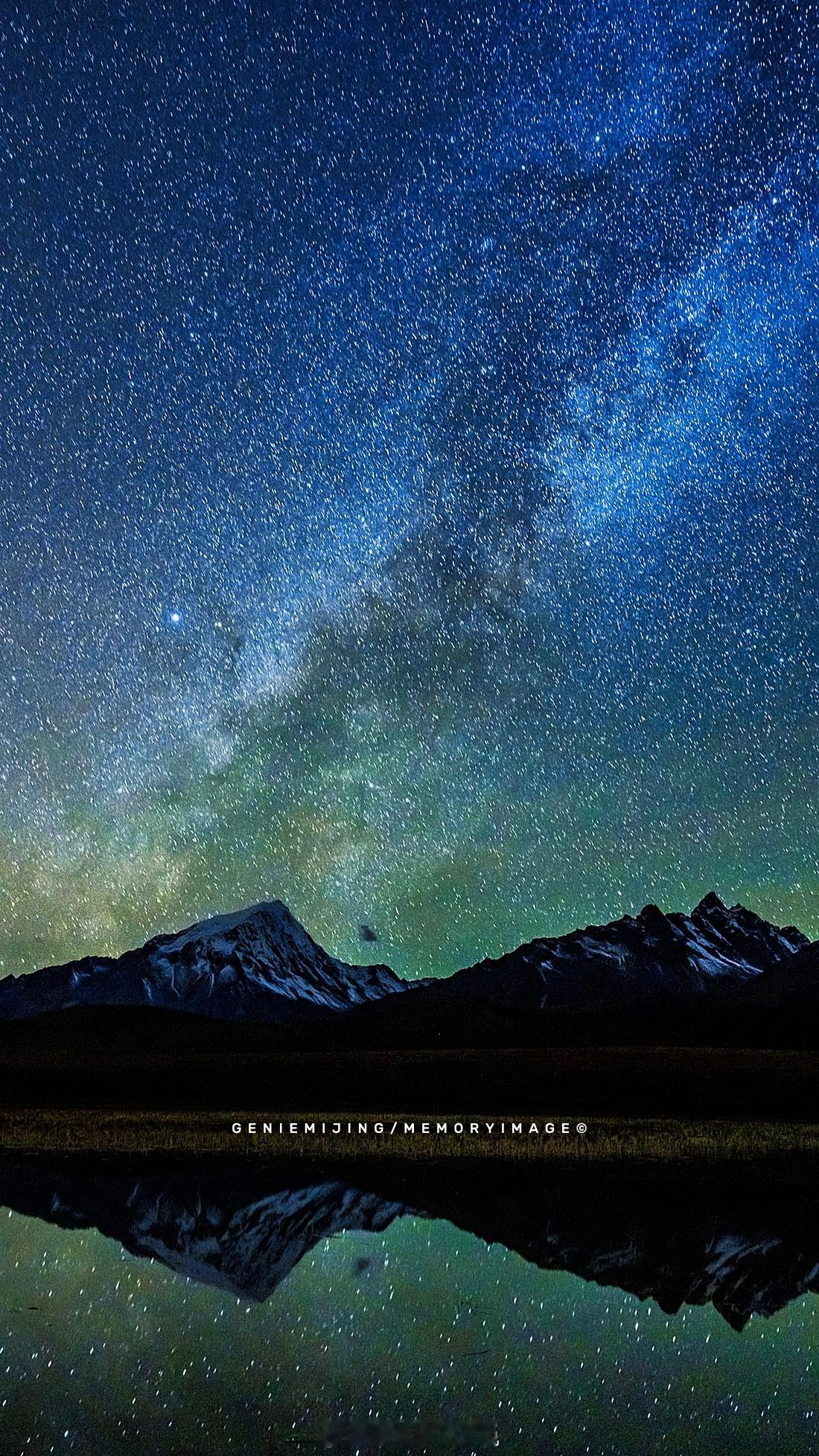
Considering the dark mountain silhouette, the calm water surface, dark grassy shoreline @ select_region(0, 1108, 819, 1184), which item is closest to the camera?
the calm water surface

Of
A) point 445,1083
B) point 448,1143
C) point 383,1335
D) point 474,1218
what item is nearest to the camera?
point 383,1335

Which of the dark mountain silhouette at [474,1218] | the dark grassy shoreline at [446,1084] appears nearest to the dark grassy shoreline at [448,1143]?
the dark mountain silhouette at [474,1218]

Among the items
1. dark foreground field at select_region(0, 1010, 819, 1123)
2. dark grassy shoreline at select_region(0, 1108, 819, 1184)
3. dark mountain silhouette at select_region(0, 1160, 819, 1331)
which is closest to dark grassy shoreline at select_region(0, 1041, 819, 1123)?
dark foreground field at select_region(0, 1010, 819, 1123)

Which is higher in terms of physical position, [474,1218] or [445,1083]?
[445,1083]

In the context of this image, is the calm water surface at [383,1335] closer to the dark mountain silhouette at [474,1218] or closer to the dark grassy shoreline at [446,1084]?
the dark mountain silhouette at [474,1218]

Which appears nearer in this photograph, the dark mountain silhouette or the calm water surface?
the calm water surface

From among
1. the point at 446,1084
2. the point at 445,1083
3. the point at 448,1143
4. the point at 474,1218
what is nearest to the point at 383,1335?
the point at 474,1218

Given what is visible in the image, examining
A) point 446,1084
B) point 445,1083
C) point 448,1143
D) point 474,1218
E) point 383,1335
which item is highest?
point 445,1083

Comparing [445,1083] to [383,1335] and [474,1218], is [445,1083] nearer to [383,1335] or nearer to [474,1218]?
[474,1218]

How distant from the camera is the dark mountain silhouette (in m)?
21.5

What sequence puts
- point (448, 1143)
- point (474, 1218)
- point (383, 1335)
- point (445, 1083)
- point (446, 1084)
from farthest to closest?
1. point (445, 1083)
2. point (446, 1084)
3. point (448, 1143)
4. point (474, 1218)
5. point (383, 1335)

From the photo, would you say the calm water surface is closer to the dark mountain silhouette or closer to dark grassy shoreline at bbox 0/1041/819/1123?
the dark mountain silhouette

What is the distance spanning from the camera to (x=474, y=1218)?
88.6ft

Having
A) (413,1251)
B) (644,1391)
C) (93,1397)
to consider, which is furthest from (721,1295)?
(93,1397)
